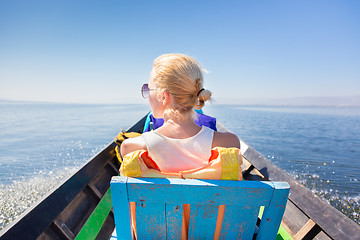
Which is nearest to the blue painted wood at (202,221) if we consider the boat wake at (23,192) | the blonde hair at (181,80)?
the blonde hair at (181,80)

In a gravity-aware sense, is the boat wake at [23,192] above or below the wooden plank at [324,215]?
below

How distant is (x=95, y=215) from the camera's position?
1.82 m

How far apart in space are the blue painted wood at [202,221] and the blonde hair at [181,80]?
0.57 meters

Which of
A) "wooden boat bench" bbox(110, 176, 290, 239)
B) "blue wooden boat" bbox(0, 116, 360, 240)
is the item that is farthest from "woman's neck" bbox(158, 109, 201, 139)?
"blue wooden boat" bbox(0, 116, 360, 240)

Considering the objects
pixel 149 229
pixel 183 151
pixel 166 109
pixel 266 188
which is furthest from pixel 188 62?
pixel 149 229

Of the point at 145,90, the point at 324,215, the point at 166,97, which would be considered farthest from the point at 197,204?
the point at 324,215

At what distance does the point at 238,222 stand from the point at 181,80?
2.63 ft

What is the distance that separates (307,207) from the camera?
1.48 metres

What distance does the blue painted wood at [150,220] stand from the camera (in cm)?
87

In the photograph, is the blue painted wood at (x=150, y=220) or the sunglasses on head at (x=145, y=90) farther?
the sunglasses on head at (x=145, y=90)

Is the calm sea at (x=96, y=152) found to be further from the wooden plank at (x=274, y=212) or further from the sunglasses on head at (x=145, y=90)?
the wooden plank at (x=274, y=212)

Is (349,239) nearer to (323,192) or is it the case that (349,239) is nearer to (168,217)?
(168,217)

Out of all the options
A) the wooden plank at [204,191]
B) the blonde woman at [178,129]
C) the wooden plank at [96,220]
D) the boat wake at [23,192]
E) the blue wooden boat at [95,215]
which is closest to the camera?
the wooden plank at [204,191]

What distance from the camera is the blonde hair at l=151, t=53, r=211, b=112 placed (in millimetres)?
1079
